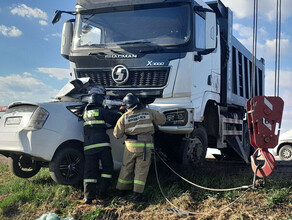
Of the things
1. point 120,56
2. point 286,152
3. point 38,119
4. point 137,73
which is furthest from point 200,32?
point 286,152

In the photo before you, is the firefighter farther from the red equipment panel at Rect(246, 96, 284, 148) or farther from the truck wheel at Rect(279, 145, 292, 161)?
the truck wheel at Rect(279, 145, 292, 161)

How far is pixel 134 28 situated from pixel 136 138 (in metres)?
2.09

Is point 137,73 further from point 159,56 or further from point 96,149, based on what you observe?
point 96,149

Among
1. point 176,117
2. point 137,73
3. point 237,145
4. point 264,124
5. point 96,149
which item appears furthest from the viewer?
point 237,145

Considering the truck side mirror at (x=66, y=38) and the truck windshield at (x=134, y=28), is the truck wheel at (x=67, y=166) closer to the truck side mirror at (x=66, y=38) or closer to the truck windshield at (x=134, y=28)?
the truck windshield at (x=134, y=28)

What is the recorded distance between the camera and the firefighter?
5.16m

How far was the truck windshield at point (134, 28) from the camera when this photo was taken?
5.85 meters

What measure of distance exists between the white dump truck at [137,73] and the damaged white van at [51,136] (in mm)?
14

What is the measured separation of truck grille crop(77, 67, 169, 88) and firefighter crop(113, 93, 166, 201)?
0.75 metres

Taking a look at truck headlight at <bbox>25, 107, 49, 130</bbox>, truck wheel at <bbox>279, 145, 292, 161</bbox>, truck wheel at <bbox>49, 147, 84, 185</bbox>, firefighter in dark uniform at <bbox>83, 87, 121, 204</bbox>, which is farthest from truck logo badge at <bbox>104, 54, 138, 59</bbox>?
truck wheel at <bbox>279, 145, 292, 161</bbox>

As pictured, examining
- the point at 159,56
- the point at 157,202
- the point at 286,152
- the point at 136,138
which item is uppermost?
the point at 159,56

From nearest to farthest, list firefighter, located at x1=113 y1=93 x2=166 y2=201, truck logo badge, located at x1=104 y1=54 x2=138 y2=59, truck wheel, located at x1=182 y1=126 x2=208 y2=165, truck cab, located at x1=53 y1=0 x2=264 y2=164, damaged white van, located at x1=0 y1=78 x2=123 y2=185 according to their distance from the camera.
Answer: damaged white van, located at x1=0 y1=78 x2=123 y2=185
firefighter, located at x1=113 y1=93 x2=166 y2=201
truck cab, located at x1=53 y1=0 x2=264 y2=164
truck wheel, located at x1=182 y1=126 x2=208 y2=165
truck logo badge, located at x1=104 y1=54 x2=138 y2=59

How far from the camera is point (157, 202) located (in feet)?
16.3

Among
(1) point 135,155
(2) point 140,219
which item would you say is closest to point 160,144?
(1) point 135,155
